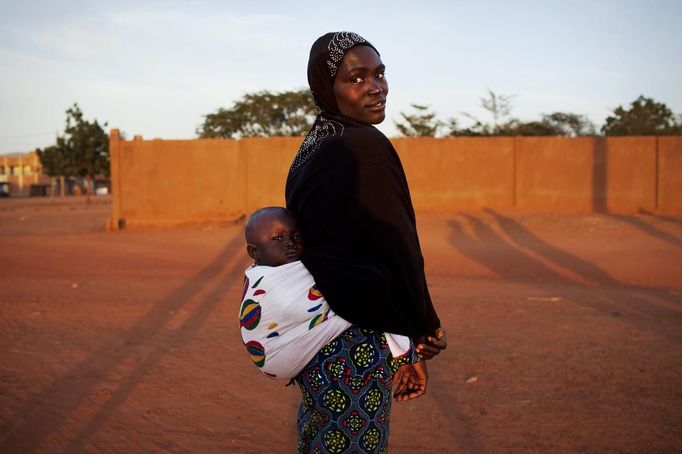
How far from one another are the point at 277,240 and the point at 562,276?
884 cm

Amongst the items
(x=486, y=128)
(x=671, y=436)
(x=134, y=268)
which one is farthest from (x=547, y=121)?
(x=671, y=436)

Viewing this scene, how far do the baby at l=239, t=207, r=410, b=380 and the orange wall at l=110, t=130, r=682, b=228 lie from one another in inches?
608

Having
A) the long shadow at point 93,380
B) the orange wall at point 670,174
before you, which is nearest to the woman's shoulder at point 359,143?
the long shadow at point 93,380

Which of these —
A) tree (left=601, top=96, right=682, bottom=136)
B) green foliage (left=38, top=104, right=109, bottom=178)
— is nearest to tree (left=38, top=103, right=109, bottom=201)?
green foliage (left=38, top=104, right=109, bottom=178)

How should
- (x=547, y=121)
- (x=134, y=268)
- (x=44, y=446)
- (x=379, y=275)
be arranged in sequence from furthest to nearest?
(x=547, y=121), (x=134, y=268), (x=44, y=446), (x=379, y=275)

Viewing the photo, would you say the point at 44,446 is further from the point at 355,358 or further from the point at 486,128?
the point at 486,128

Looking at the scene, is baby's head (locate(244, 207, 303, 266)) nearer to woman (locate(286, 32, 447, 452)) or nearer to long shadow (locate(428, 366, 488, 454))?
woman (locate(286, 32, 447, 452))

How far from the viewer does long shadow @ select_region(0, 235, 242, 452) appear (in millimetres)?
3768

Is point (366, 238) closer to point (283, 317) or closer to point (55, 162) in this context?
point (283, 317)

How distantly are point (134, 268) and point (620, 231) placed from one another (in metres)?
9.53

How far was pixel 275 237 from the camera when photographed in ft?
6.08

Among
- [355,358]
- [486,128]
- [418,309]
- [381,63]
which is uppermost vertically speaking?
[486,128]

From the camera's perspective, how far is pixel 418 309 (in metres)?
1.80

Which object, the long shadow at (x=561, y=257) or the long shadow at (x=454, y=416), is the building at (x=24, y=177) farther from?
the long shadow at (x=454, y=416)
